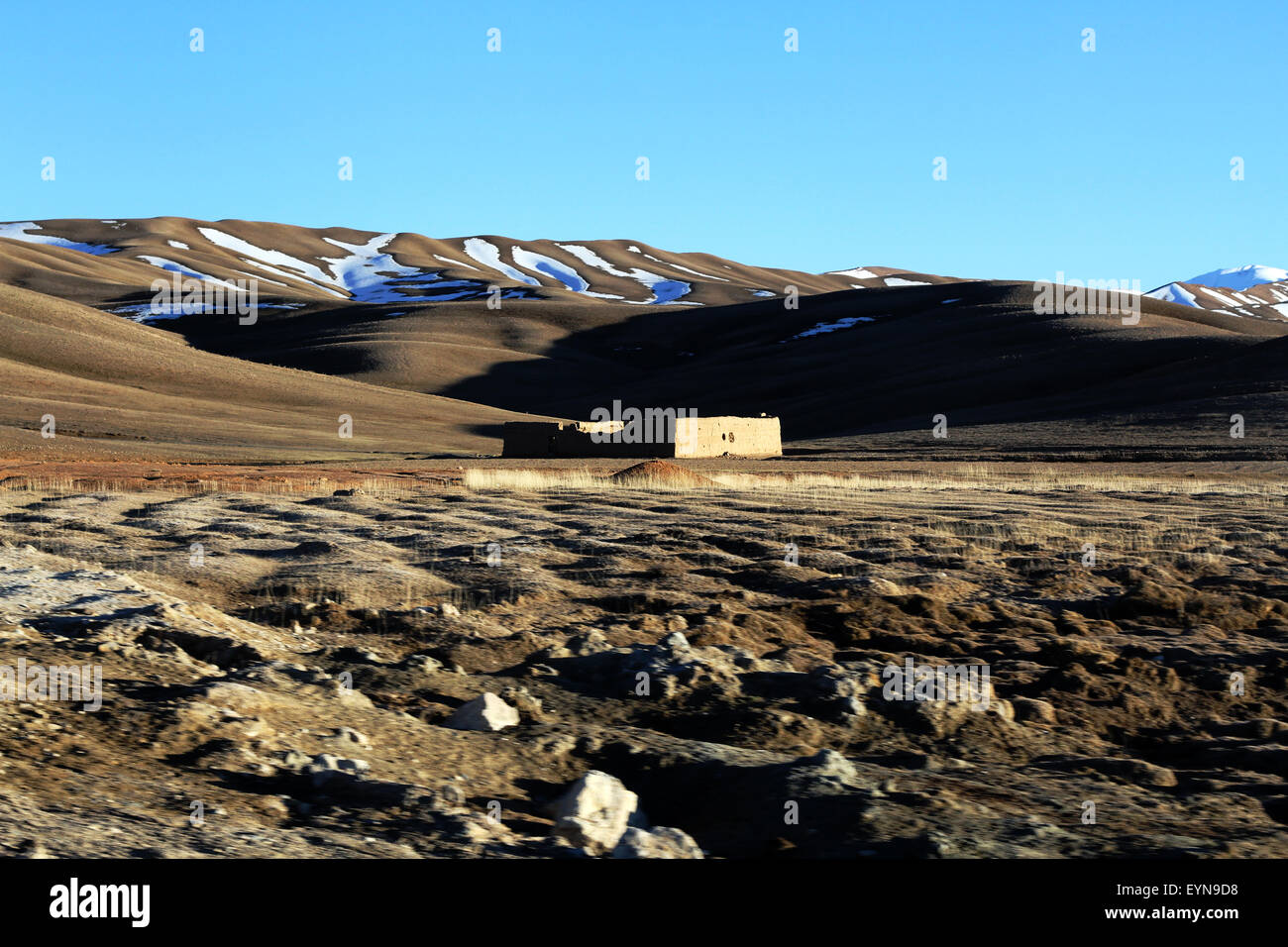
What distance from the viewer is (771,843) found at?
19.6ft

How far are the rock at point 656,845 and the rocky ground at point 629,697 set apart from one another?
3cm

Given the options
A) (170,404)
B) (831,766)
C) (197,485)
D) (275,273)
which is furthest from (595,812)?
(275,273)

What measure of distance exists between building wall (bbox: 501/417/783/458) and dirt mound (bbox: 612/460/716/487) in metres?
18.2

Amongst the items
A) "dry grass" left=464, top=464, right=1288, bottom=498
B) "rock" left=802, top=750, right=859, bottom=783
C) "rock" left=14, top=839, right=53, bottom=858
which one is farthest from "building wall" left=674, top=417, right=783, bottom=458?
"rock" left=14, top=839, right=53, bottom=858

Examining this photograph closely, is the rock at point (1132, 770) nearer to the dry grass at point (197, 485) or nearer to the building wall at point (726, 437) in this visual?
the dry grass at point (197, 485)

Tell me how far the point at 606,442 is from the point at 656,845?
46870 millimetres

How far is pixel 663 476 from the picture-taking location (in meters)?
30.9

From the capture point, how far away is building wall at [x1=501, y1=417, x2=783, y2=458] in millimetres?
50875

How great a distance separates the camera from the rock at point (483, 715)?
7.79m

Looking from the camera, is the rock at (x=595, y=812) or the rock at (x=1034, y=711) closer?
the rock at (x=595, y=812)
